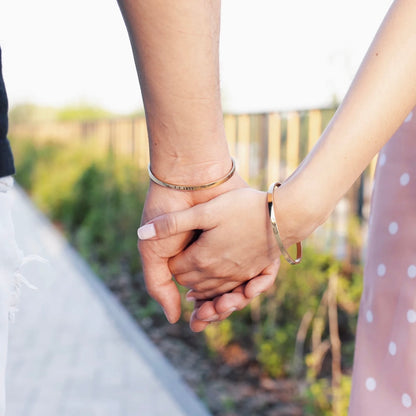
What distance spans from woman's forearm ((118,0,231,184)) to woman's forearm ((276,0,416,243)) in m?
Answer: 0.21

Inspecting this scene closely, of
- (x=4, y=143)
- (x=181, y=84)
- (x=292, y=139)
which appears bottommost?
(x=292, y=139)

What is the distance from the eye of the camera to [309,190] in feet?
4.17

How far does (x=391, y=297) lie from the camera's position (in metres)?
1.34

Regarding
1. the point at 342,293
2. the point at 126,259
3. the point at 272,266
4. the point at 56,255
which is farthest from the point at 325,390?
the point at 56,255

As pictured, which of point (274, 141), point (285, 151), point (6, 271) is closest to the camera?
point (6, 271)

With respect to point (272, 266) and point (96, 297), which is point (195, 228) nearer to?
point (272, 266)

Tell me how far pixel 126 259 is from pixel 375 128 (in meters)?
6.31

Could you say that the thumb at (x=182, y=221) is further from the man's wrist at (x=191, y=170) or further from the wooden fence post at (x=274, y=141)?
the wooden fence post at (x=274, y=141)

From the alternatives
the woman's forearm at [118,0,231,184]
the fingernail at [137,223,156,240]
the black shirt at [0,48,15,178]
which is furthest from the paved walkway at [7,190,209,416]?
the black shirt at [0,48,15,178]

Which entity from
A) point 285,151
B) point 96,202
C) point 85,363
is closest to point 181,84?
point 85,363

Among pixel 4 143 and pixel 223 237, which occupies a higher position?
pixel 4 143

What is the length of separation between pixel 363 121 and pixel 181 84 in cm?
39

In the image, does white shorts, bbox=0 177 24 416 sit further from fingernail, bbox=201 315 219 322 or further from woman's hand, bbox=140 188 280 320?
fingernail, bbox=201 315 219 322

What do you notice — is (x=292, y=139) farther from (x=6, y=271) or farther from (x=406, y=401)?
(x=6, y=271)
